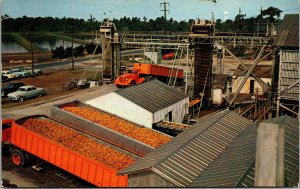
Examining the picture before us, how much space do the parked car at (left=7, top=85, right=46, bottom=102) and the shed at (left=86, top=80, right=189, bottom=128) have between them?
42.2 ft

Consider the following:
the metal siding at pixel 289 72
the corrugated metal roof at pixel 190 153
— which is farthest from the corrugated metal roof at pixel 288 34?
the corrugated metal roof at pixel 190 153

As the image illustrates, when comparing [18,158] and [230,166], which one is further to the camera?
[18,158]

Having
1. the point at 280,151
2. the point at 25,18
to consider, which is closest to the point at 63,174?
the point at 280,151

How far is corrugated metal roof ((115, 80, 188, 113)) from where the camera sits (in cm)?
2232

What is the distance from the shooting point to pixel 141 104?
22.1 meters

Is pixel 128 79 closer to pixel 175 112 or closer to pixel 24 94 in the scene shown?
pixel 24 94

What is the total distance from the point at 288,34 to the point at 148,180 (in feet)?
45.2

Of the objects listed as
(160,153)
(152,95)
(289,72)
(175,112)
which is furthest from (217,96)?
(160,153)

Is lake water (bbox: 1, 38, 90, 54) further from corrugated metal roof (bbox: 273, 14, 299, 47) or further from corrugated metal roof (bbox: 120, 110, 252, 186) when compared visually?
corrugated metal roof (bbox: 120, 110, 252, 186)

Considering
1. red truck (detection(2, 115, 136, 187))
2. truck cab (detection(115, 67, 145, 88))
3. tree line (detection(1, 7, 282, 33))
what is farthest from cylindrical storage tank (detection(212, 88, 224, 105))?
tree line (detection(1, 7, 282, 33))

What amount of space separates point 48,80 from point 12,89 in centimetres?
1007

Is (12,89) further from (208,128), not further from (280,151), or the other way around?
(280,151)

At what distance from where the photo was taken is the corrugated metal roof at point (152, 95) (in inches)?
879

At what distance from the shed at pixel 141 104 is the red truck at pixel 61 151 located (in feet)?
12.7
